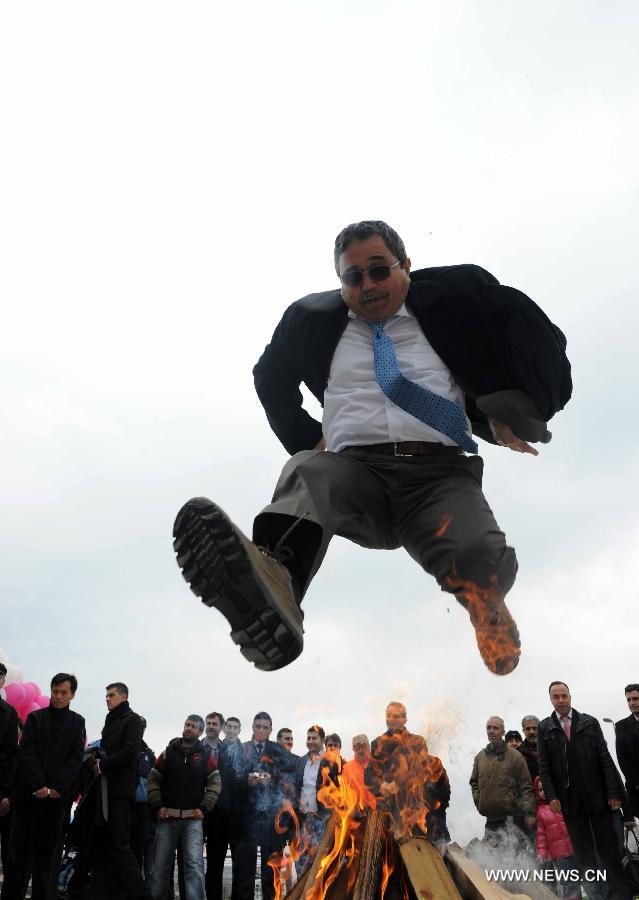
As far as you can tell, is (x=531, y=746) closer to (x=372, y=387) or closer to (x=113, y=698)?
(x=113, y=698)

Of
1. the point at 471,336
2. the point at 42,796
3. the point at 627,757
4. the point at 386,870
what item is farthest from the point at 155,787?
the point at 471,336

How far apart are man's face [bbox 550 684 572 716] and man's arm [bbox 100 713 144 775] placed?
137 inches

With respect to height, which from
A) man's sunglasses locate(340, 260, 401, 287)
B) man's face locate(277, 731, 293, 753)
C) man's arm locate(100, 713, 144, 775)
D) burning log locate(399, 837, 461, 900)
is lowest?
burning log locate(399, 837, 461, 900)

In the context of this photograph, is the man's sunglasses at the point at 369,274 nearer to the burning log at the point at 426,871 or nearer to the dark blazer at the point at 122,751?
the burning log at the point at 426,871

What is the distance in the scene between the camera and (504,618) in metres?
2.96

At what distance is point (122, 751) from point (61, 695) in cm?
66

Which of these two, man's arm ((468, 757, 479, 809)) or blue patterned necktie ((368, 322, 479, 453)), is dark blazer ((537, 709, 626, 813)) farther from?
blue patterned necktie ((368, 322, 479, 453))

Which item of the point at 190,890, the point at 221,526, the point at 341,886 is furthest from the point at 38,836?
the point at 221,526

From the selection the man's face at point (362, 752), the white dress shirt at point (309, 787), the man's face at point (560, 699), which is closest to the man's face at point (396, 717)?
the man's face at point (362, 752)

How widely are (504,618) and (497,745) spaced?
4.63m

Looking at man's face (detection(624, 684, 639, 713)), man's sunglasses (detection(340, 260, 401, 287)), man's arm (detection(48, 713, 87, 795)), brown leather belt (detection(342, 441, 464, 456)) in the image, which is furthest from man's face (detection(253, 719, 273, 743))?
man's sunglasses (detection(340, 260, 401, 287))

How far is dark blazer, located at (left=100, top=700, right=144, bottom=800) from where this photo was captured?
615cm

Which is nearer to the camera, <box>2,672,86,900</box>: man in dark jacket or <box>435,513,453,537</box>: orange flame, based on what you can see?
<box>435,513,453,537</box>: orange flame

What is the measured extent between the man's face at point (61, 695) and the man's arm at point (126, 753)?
537mm
